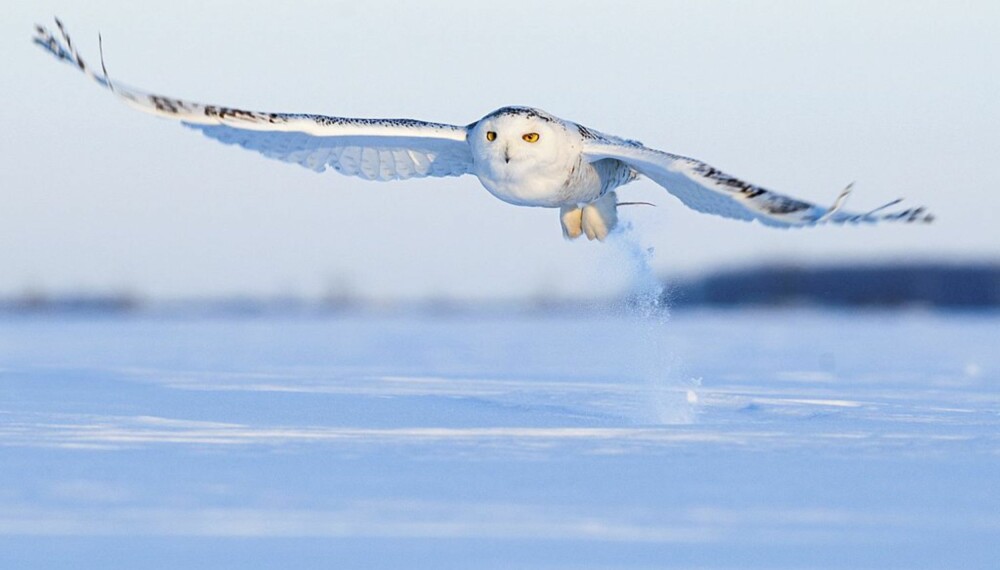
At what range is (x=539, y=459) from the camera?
8.10 m

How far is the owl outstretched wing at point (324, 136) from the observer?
34.0ft

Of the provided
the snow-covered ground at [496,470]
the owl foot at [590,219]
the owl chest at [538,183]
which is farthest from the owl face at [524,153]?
the snow-covered ground at [496,470]

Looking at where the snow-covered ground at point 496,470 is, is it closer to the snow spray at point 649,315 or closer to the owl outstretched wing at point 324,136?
the snow spray at point 649,315


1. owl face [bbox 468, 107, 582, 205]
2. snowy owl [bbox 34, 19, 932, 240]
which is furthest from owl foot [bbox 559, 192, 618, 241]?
owl face [bbox 468, 107, 582, 205]

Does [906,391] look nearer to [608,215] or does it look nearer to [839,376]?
[839,376]

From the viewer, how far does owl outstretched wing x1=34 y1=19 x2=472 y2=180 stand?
10.4 metres

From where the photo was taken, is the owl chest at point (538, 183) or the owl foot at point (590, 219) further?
the owl foot at point (590, 219)

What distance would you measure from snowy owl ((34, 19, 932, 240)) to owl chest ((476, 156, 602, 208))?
0.01 meters

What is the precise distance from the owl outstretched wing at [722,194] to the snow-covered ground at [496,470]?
1.35 meters

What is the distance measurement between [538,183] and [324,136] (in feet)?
5.54

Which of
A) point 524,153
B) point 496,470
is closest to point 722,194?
point 524,153

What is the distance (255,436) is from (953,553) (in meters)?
4.64

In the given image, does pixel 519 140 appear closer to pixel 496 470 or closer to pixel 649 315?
pixel 649 315

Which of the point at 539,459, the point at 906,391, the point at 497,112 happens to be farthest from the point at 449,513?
the point at 906,391
